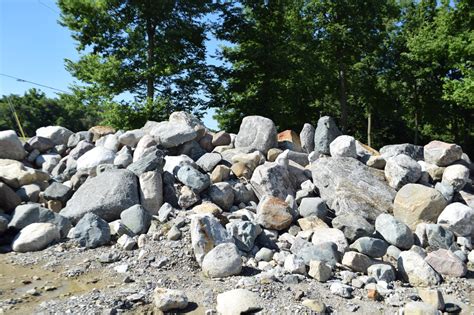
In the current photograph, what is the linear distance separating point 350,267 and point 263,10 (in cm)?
1278

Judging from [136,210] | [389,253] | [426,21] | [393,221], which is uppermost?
[426,21]

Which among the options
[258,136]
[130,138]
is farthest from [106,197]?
[258,136]

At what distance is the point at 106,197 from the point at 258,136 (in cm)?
315

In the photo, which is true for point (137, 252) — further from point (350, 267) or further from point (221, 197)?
point (350, 267)

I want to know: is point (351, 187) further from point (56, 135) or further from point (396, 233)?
point (56, 135)

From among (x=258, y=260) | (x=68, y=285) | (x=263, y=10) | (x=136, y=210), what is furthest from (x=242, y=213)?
(x=263, y=10)

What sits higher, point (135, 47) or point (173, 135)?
point (135, 47)

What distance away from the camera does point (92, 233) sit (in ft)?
17.3

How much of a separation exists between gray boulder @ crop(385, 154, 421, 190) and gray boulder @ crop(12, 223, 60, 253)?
5451 mm

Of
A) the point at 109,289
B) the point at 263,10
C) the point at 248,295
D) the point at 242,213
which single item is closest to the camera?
the point at 248,295

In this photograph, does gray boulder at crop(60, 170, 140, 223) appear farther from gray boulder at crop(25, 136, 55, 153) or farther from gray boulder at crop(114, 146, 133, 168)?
gray boulder at crop(25, 136, 55, 153)

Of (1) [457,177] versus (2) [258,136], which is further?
(2) [258,136]

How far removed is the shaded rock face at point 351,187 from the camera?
21.0 feet

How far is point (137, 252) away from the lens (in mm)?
5062
